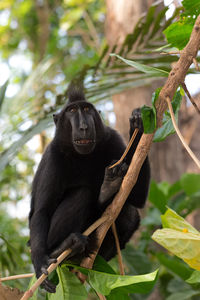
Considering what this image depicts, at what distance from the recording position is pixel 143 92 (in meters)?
5.17

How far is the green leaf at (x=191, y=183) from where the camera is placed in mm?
4223

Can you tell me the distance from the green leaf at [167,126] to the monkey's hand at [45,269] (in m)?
0.84

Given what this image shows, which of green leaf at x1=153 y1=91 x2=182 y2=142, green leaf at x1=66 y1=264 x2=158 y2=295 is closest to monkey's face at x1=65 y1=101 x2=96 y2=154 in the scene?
green leaf at x1=153 y1=91 x2=182 y2=142

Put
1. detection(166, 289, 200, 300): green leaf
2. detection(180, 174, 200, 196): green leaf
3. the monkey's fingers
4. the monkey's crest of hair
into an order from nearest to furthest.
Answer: the monkey's fingers
the monkey's crest of hair
detection(166, 289, 200, 300): green leaf
detection(180, 174, 200, 196): green leaf

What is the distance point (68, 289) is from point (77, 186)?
3.20ft

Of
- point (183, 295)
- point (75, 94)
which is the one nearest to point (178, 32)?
point (75, 94)

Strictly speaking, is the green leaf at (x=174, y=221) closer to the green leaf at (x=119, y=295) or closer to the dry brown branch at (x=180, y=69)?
the dry brown branch at (x=180, y=69)

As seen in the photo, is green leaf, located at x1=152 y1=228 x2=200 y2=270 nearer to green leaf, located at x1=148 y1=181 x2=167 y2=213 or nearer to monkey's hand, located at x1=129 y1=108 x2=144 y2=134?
monkey's hand, located at x1=129 y1=108 x2=144 y2=134

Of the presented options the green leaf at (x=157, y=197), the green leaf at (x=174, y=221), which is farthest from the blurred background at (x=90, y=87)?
the green leaf at (x=174, y=221)

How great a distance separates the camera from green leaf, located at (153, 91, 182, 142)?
188 cm

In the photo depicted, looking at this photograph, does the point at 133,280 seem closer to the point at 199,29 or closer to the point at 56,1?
the point at 199,29

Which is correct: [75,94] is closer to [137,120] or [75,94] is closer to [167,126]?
[137,120]

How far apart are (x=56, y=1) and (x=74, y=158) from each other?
287 inches

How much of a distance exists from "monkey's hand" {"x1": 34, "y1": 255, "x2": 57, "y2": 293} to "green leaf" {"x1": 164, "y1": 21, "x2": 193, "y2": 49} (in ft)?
4.08
